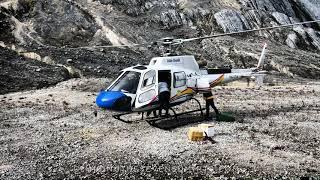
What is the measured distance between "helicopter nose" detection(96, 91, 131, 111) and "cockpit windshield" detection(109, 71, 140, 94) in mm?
318

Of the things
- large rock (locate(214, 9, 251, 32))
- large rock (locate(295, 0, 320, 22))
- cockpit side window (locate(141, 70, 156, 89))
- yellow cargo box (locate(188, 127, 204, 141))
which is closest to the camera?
yellow cargo box (locate(188, 127, 204, 141))

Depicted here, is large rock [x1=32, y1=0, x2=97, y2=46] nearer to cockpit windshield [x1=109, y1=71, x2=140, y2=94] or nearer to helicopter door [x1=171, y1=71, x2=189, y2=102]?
cockpit windshield [x1=109, y1=71, x2=140, y2=94]

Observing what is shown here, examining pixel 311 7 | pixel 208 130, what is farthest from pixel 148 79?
pixel 311 7

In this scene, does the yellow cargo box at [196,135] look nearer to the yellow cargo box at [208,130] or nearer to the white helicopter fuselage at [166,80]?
the yellow cargo box at [208,130]

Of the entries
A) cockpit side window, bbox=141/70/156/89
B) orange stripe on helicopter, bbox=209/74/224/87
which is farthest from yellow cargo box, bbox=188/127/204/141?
orange stripe on helicopter, bbox=209/74/224/87

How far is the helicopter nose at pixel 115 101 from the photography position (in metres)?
15.7

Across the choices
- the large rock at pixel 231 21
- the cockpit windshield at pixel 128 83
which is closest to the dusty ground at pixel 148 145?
the cockpit windshield at pixel 128 83

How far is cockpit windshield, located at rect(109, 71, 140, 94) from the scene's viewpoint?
16266 mm

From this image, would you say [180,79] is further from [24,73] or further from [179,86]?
[24,73]

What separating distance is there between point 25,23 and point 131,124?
82.4 feet

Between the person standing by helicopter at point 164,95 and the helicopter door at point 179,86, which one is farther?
the helicopter door at point 179,86

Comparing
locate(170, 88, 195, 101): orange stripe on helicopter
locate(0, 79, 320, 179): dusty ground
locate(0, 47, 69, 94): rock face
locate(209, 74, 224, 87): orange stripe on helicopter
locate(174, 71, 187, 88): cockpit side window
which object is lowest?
locate(0, 47, 69, 94): rock face

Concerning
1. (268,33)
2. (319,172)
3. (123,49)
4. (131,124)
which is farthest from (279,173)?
(268,33)

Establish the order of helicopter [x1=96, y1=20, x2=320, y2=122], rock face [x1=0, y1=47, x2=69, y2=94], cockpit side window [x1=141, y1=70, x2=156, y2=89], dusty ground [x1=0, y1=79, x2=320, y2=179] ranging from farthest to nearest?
rock face [x1=0, y1=47, x2=69, y2=94], cockpit side window [x1=141, y1=70, x2=156, y2=89], helicopter [x1=96, y1=20, x2=320, y2=122], dusty ground [x1=0, y1=79, x2=320, y2=179]
